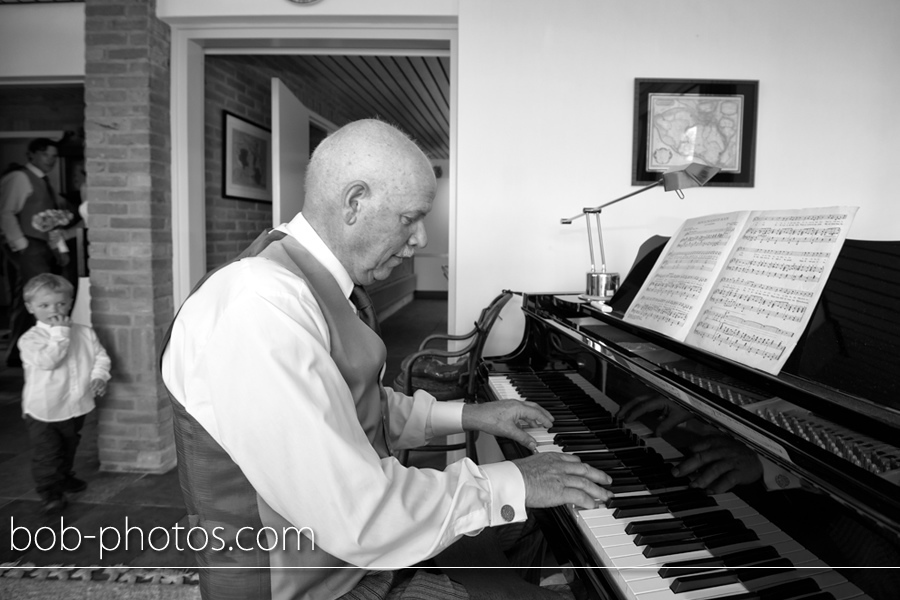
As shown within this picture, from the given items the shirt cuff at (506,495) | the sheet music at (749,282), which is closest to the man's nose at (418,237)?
the shirt cuff at (506,495)

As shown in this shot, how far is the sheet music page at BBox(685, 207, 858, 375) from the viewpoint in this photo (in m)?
1.14

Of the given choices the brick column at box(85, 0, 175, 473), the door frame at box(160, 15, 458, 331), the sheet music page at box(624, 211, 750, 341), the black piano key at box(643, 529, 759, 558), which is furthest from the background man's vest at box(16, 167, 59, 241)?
the black piano key at box(643, 529, 759, 558)

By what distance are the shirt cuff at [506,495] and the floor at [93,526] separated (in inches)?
59.7

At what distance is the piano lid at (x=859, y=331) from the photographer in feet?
3.72

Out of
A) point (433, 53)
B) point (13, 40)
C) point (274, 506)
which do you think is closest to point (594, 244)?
point (433, 53)

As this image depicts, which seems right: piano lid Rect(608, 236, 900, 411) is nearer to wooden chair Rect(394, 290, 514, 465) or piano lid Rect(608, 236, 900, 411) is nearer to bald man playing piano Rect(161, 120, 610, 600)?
bald man playing piano Rect(161, 120, 610, 600)

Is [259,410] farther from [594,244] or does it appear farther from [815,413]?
[594,244]

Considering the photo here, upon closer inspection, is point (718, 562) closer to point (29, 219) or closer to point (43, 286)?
point (43, 286)

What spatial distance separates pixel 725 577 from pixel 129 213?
3.25m

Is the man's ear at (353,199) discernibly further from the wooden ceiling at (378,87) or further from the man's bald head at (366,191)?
the wooden ceiling at (378,87)

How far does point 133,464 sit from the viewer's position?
3.23 metres

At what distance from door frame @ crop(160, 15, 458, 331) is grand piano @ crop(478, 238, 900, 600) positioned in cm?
197

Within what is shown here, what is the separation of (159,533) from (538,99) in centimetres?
282

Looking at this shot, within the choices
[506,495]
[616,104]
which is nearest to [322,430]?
[506,495]
